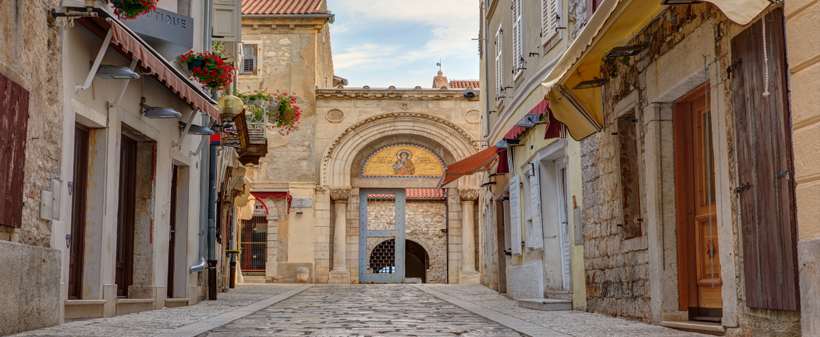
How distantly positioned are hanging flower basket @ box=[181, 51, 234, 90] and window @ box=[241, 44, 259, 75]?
15.2 meters

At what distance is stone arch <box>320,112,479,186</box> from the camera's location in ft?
86.8

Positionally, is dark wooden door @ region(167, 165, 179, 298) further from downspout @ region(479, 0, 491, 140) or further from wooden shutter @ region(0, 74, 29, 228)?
downspout @ region(479, 0, 491, 140)

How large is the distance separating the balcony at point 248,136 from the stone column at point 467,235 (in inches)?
307

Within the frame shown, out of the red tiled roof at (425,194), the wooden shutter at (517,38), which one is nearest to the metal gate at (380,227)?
the red tiled roof at (425,194)

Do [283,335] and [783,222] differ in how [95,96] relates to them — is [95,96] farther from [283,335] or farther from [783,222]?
[783,222]

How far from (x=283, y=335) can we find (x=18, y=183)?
2445mm

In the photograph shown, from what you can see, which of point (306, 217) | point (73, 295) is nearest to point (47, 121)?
point (73, 295)

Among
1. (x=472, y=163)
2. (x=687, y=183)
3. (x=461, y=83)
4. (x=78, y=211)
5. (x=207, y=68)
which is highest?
(x=461, y=83)

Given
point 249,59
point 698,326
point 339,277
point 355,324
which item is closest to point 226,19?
point 355,324

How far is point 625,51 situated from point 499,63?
8631 mm

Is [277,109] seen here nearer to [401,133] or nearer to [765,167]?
[401,133]

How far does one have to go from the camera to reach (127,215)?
35.2 feet

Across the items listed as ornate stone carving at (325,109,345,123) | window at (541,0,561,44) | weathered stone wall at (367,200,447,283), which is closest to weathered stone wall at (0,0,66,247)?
window at (541,0,561,44)

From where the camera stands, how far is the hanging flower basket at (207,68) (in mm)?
11609
